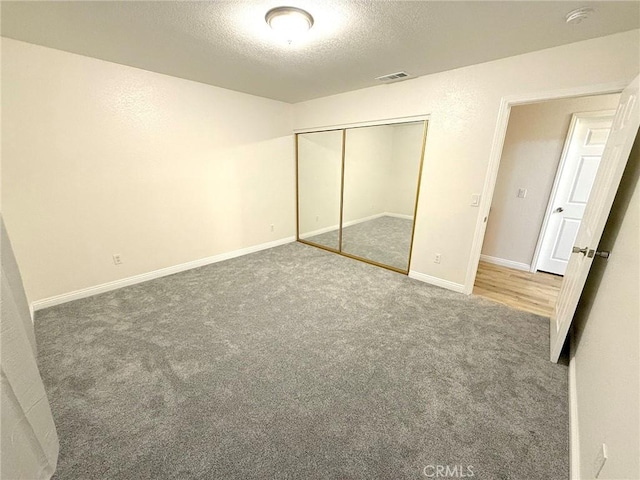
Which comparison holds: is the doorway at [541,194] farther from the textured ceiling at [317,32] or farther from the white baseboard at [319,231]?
the white baseboard at [319,231]

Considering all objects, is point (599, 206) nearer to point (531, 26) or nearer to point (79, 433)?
point (531, 26)

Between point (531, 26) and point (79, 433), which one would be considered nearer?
point (79, 433)

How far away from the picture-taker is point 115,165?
2.59 m

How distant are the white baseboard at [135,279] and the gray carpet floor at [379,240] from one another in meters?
1.33

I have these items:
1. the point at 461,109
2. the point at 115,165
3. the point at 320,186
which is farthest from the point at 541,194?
the point at 115,165

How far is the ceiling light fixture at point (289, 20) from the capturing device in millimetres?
1559

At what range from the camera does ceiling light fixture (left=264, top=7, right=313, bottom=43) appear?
5.11ft

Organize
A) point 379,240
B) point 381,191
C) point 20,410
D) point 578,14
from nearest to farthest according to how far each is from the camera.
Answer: point 20,410 < point 578,14 < point 379,240 < point 381,191

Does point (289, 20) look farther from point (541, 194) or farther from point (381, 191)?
point (541, 194)

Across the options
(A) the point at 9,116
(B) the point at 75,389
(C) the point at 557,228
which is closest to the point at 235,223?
(A) the point at 9,116

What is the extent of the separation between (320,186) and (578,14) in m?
3.37

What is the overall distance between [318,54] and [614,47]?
217 centimetres

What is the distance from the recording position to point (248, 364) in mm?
1785

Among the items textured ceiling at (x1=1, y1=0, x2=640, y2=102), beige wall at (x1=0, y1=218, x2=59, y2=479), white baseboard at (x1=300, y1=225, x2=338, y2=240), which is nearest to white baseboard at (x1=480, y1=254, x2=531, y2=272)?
Result: white baseboard at (x1=300, y1=225, x2=338, y2=240)
